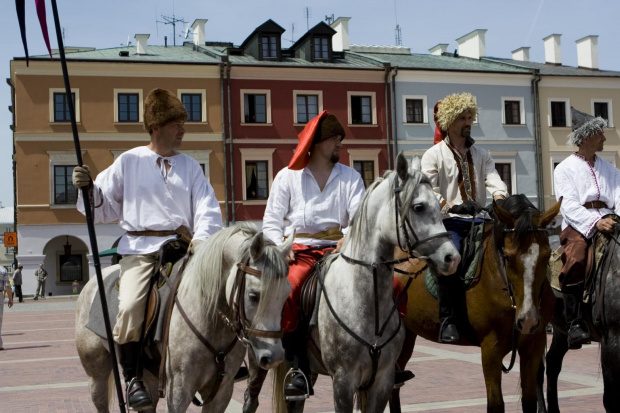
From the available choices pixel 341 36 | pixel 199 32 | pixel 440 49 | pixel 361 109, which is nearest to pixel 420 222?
pixel 361 109

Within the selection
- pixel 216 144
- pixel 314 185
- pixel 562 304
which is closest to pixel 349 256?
pixel 314 185

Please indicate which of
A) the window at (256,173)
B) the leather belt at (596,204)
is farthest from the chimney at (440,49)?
the leather belt at (596,204)

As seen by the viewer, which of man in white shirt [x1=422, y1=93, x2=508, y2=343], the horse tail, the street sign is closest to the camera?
the horse tail

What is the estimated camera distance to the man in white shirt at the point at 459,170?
6539mm

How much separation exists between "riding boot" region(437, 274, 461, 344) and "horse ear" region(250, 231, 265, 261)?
2.45m

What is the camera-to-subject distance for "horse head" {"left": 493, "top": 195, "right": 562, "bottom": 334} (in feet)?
18.1

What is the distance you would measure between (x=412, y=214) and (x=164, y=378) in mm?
1889

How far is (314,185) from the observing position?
5992 mm

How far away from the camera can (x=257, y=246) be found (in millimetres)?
4258

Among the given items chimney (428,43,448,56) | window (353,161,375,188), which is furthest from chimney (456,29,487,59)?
window (353,161,375,188)

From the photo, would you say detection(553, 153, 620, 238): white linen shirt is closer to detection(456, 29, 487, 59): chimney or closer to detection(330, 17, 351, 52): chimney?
detection(330, 17, 351, 52): chimney

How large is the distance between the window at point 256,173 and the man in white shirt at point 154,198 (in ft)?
97.4

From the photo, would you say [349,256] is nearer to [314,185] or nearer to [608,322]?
[314,185]

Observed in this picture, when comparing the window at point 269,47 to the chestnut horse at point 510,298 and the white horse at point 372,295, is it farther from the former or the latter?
the white horse at point 372,295
